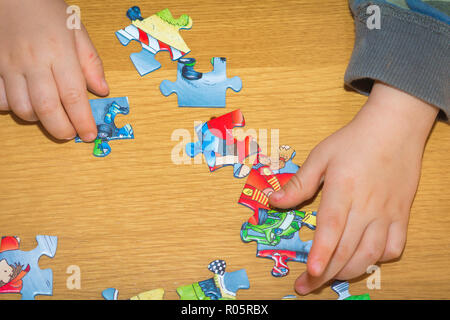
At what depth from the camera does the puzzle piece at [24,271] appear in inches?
30.3

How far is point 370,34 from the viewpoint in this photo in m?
0.84

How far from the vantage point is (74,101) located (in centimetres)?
85

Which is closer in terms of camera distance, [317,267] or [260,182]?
[317,267]

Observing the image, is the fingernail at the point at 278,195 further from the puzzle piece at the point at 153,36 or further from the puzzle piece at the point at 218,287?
the puzzle piece at the point at 153,36

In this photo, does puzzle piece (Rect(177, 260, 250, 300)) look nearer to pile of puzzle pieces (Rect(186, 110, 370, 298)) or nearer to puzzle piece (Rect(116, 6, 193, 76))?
pile of puzzle pieces (Rect(186, 110, 370, 298))

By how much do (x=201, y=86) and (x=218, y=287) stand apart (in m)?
0.41

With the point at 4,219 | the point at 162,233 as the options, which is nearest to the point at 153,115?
the point at 162,233

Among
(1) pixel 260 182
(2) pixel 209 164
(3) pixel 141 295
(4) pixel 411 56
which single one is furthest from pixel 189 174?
(4) pixel 411 56

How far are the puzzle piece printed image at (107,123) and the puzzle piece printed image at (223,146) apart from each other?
0.14 meters

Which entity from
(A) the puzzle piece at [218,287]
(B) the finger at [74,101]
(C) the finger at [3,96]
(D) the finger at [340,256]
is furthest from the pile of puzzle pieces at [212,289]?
(C) the finger at [3,96]

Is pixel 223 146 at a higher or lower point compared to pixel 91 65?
lower

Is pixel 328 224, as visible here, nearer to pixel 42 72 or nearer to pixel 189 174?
pixel 189 174

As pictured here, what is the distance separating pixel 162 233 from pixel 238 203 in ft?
0.53

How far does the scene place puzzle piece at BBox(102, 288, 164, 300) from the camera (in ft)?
2.54
